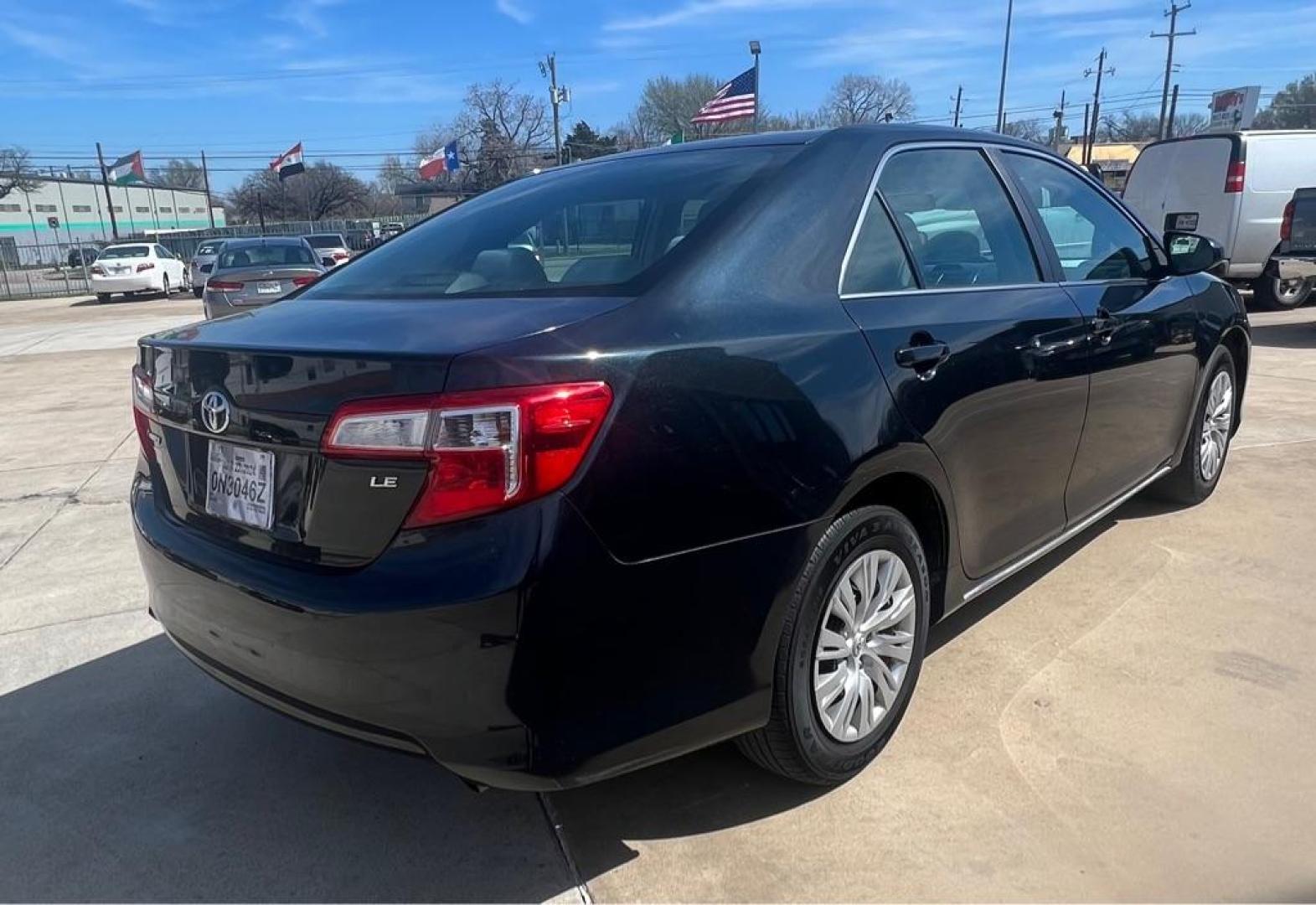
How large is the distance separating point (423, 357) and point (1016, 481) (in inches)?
79.3

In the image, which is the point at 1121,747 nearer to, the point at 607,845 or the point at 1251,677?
the point at 1251,677

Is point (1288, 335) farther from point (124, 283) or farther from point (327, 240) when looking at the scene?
point (124, 283)

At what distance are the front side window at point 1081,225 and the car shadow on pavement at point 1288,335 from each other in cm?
733

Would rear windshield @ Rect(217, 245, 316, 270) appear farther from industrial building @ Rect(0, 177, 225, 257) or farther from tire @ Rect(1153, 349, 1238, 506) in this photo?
industrial building @ Rect(0, 177, 225, 257)

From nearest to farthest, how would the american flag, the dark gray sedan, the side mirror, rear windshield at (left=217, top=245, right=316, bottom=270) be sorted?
the side mirror, the dark gray sedan, rear windshield at (left=217, top=245, right=316, bottom=270), the american flag

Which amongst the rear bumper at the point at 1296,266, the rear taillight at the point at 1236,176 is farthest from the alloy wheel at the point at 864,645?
the rear taillight at the point at 1236,176

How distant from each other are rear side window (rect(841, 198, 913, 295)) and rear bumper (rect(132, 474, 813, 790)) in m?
0.76

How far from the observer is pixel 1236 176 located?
1196 cm

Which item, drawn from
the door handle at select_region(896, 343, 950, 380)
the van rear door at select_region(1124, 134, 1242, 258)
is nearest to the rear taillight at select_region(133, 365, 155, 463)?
the door handle at select_region(896, 343, 950, 380)

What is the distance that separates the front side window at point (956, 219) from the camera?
9.20 ft

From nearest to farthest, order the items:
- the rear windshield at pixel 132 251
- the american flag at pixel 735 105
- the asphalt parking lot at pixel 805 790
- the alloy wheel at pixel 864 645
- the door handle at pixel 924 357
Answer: the asphalt parking lot at pixel 805 790, the alloy wheel at pixel 864 645, the door handle at pixel 924 357, the american flag at pixel 735 105, the rear windshield at pixel 132 251

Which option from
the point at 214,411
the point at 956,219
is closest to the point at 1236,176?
the point at 956,219

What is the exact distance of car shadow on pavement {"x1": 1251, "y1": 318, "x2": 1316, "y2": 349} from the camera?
396 inches

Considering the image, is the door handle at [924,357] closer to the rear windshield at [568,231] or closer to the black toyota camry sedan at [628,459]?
the black toyota camry sedan at [628,459]
